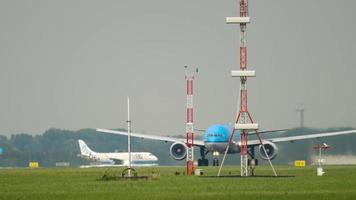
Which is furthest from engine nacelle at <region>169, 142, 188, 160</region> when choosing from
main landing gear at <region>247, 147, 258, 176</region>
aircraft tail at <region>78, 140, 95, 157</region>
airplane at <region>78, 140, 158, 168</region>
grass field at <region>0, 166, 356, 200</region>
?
grass field at <region>0, 166, 356, 200</region>

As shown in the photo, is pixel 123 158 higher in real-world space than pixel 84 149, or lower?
lower

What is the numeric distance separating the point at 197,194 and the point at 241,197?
12.4 feet

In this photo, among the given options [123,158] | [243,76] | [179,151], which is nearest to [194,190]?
[243,76]

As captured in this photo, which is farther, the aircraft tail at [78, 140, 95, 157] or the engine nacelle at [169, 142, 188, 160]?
the aircraft tail at [78, 140, 95, 157]

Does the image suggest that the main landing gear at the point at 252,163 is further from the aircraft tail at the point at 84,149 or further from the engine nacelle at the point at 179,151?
the aircraft tail at the point at 84,149

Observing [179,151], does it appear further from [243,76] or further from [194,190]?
[194,190]

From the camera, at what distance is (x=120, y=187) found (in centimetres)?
6394

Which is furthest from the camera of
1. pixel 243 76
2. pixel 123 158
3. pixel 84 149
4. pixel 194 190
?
pixel 123 158

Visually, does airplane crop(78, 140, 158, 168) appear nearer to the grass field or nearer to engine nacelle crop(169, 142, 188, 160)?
engine nacelle crop(169, 142, 188, 160)

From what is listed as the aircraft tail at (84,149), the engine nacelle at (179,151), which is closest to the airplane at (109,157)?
the aircraft tail at (84,149)

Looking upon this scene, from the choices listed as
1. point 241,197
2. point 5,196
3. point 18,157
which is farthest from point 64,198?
point 18,157

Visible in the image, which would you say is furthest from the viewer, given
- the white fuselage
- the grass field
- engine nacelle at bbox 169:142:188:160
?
the white fuselage

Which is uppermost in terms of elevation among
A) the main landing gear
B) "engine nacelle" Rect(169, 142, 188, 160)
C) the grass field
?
"engine nacelle" Rect(169, 142, 188, 160)

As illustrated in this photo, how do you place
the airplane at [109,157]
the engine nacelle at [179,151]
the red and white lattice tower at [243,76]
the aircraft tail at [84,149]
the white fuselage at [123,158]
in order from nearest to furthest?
1. the red and white lattice tower at [243,76]
2. the engine nacelle at [179,151]
3. the white fuselage at [123,158]
4. the airplane at [109,157]
5. the aircraft tail at [84,149]
